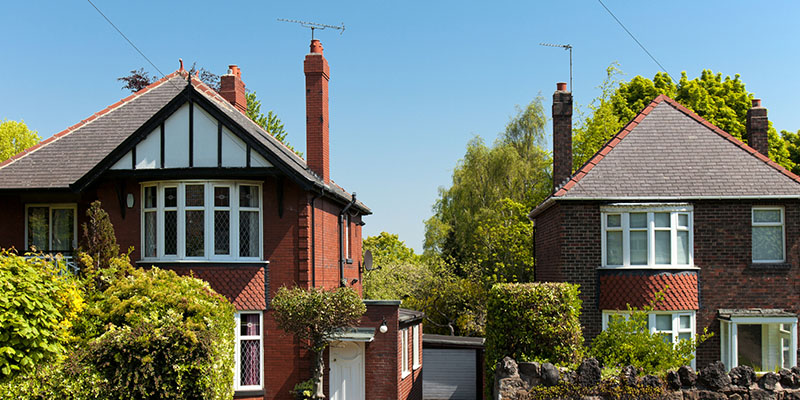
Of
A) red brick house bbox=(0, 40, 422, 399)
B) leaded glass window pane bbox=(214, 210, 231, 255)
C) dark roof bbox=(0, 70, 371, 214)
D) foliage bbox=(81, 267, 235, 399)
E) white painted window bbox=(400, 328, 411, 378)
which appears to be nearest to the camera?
foliage bbox=(81, 267, 235, 399)

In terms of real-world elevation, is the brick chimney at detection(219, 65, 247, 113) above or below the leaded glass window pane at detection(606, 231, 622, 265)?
above

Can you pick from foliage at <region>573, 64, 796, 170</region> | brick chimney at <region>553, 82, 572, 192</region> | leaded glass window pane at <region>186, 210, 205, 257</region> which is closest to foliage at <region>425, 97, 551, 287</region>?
foliage at <region>573, 64, 796, 170</region>

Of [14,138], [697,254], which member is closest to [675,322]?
[697,254]

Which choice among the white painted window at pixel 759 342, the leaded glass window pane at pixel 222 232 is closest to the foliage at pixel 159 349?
the leaded glass window pane at pixel 222 232

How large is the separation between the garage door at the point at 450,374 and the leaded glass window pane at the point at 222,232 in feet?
38.4

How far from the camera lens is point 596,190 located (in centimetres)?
2030

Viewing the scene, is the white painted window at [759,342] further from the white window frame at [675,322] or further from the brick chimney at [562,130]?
the brick chimney at [562,130]

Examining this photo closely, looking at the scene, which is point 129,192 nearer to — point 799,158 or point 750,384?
point 750,384

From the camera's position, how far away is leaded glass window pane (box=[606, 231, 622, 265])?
20.3m

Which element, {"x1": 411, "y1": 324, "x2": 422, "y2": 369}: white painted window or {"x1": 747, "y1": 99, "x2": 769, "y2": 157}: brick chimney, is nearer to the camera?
{"x1": 747, "y1": 99, "x2": 769, "y2": 157}: brick chimney

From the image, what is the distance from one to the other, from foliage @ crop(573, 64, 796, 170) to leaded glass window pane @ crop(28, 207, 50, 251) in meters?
24.8

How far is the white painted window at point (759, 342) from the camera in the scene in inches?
774

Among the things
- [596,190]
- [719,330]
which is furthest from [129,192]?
[719,330]

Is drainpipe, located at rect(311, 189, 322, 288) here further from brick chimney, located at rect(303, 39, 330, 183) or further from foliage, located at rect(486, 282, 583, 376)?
foliage, located at rect(486, 282, 583, 376)
